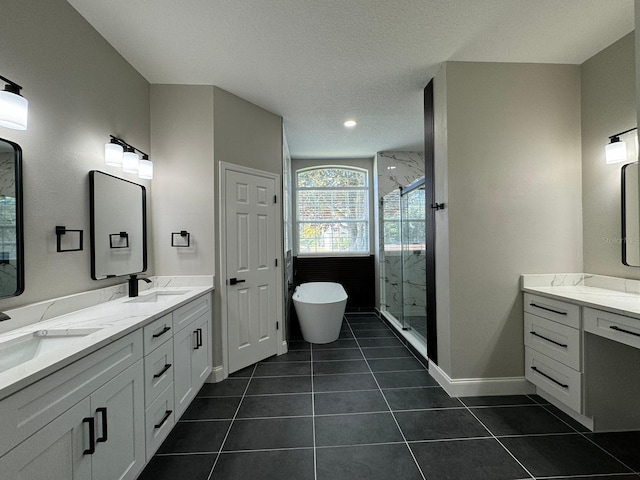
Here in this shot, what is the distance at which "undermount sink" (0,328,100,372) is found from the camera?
3.69 feet

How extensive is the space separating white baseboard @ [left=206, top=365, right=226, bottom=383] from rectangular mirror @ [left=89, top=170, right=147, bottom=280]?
3.57 ft

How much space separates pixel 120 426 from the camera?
1.22 meters

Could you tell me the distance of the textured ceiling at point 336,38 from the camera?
1.73 metres

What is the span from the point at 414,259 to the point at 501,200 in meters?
1.31

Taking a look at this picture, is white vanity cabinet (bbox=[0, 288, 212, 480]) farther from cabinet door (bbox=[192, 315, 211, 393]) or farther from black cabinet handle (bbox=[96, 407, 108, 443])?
cabinet door (bbox=[192, 315, 211, 393])

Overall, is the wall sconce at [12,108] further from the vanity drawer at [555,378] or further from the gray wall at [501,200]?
the vanity drawer at [555,378]

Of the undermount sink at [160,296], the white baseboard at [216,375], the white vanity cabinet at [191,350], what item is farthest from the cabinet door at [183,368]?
the white baseboard at [216,375]

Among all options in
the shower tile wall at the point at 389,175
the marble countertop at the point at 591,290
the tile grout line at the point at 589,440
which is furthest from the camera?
the shower tile wall at the point at 389,175

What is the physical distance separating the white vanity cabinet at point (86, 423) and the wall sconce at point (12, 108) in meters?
1.06

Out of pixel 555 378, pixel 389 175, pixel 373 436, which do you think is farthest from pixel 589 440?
pixel 389 175

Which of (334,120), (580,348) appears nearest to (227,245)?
(334,120)

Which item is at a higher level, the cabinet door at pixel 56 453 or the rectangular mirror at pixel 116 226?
the rectangular mirror at pixel 116 226

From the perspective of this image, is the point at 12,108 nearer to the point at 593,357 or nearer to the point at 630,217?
the point at 593,357

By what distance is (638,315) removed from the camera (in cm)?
145
